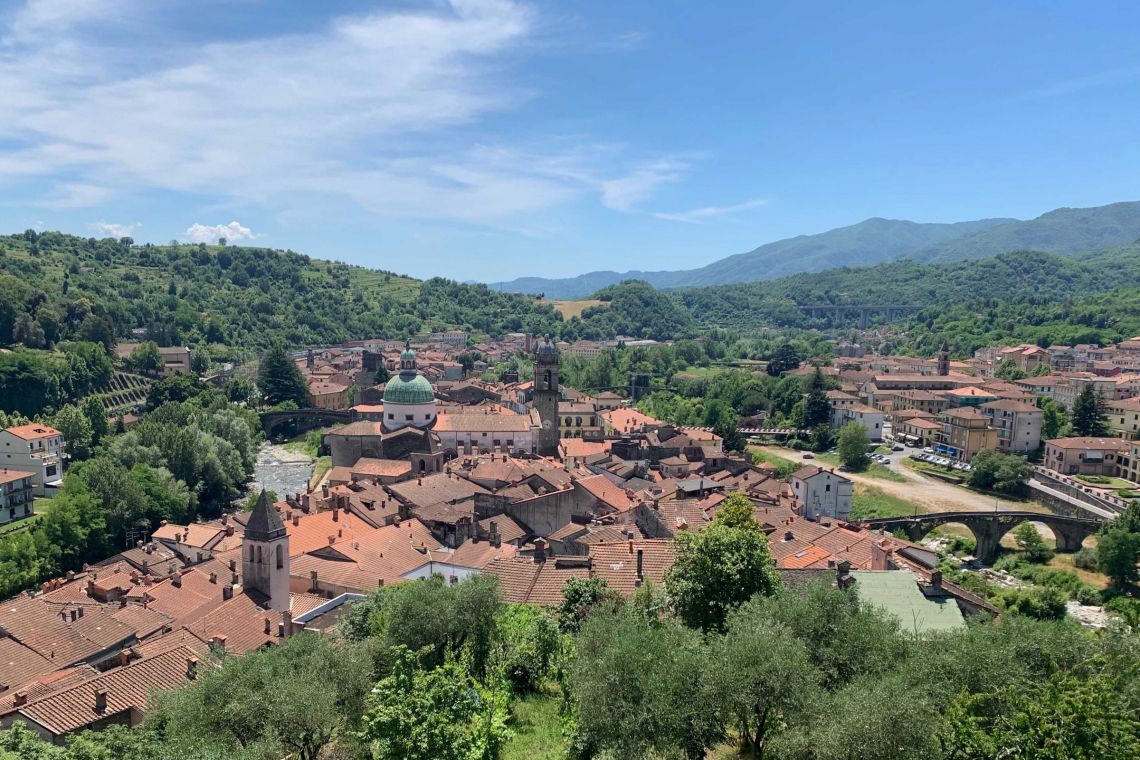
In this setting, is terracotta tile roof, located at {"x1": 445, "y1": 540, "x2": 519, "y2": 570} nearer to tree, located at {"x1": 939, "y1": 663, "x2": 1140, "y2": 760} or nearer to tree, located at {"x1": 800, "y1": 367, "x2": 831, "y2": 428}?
tree, located at {"x1": 939, "y1": 663, "x2": 1140, "y2": 760}

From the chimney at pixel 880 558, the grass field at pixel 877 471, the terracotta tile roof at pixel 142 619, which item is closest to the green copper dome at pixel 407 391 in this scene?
the terracotta tile roof at pixel 142 619

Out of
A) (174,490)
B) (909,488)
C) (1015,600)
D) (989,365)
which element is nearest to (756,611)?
(1015,600)

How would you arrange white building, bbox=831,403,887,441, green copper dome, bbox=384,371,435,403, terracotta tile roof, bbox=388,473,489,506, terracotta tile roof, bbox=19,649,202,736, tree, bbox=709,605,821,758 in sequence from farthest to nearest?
white building, bbox=831,403,887,441 → green copper dome, bbox=384,371,435,403 → terracotta tile roof, bbox=388,473,489,506 → terracotta tile roof, bbox=19,649,202,736 → tree, bbox=709,605,821,758

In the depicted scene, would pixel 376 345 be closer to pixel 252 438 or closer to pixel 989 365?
pixel 252 438

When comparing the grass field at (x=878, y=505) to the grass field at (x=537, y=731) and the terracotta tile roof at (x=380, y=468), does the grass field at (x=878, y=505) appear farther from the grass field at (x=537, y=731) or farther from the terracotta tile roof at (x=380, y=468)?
the grass field at (x=537, y=731)

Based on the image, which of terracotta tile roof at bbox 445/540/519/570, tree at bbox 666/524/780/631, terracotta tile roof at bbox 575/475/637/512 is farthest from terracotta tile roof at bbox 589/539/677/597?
terracotta tile roof at bbox 575/475/637/512

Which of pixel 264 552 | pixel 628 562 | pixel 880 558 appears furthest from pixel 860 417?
pixel 264 552

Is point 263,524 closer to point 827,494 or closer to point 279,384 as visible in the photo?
point 827,494

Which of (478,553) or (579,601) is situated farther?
(478,553)
